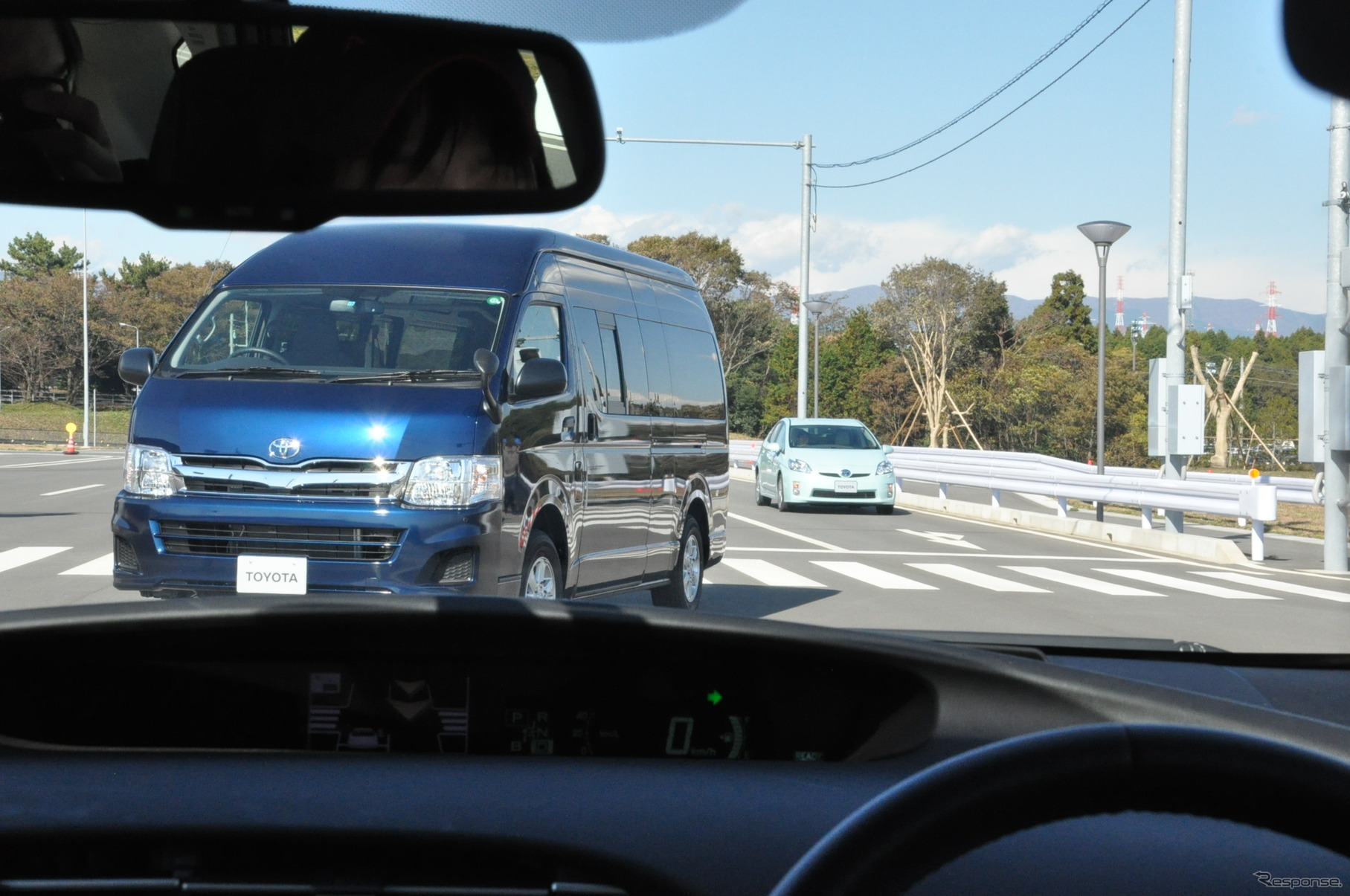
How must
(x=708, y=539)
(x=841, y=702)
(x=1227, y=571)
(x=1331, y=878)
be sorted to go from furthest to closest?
(x=1227, y=571) → (x=708, y=539) → (x=841, y=702) → (x=1331, y=878)

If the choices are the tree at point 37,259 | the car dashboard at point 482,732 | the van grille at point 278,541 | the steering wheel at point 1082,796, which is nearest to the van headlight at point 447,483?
the van grille at point 278,541

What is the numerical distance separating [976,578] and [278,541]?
5838 millimetres

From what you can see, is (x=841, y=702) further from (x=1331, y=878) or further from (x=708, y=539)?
(x=708, y=539)

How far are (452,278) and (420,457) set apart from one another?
123 centimetres

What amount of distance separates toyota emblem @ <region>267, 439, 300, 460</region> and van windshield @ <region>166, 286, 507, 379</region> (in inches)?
17.2

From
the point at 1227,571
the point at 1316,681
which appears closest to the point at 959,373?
the point at 1227,571

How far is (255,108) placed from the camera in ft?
6.13

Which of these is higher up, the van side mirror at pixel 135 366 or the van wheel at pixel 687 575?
the van side mirror at pixel 135 366

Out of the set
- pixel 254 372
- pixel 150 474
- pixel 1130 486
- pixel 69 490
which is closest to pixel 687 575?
pixel 254 372

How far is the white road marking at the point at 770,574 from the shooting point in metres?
10.3

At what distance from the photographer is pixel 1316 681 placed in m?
3.30

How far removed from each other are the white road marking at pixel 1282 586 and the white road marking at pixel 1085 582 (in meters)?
0.86

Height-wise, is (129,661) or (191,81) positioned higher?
(191,81)

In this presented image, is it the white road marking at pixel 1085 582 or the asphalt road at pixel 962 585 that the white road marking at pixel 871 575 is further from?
the white road marking at pixel 1085 582
